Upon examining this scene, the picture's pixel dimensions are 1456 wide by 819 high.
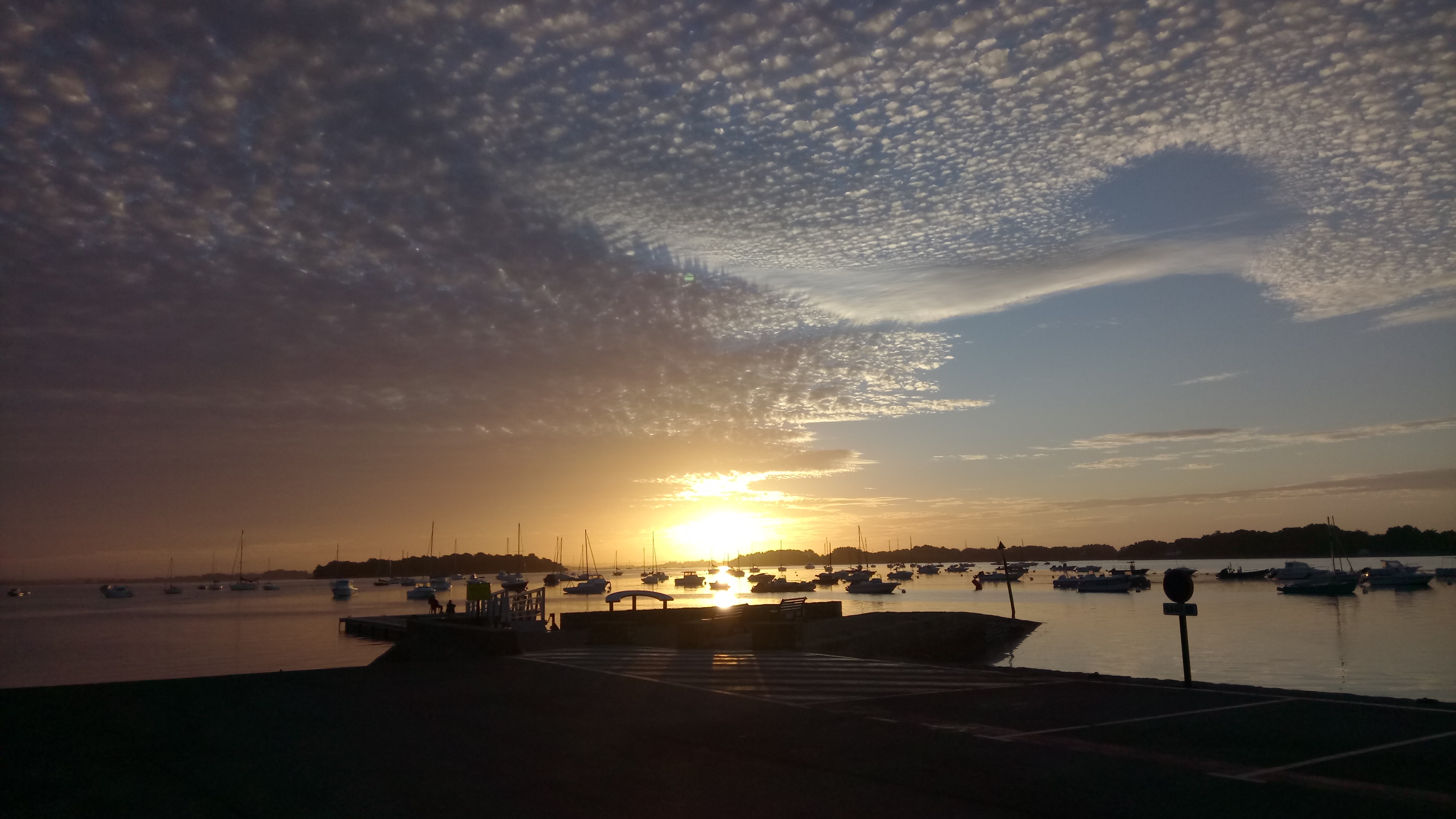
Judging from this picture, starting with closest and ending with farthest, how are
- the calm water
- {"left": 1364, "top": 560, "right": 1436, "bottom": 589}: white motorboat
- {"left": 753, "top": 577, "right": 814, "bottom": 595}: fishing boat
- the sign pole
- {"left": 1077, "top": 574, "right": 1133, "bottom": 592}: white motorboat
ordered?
the sign pole, the calm water, {"left": 1364, "top": 560, "right": 1436, "bottom": 589}: white motorboat, {"left": 1077, "top": 574, "right": 1133, "bottom": 592}: white motorboat, {"left": 753, "top": 577, "right": 814, "bottom": 595}: fishing boat

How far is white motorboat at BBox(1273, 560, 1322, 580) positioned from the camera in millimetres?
126312

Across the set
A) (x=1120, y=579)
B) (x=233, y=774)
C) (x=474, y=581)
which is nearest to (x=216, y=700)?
(x=233, y=774)

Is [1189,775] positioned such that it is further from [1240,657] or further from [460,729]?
[1240,657]

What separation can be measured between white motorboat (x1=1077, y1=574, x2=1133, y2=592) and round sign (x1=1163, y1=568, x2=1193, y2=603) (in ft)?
437

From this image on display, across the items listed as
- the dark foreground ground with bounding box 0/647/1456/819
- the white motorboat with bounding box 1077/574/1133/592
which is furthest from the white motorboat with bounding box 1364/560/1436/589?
the dark foreground ground with bounding box 0/647/1456/819

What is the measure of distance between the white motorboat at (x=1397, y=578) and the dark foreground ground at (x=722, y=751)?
455 feet

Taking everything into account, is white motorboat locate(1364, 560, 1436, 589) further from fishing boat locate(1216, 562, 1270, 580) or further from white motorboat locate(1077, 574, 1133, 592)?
fishing boat locate(1216, 562, 1270, 580)

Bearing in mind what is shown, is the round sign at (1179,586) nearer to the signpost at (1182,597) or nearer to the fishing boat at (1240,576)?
the signpost at (1182,597)

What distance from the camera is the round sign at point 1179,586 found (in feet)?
48.5

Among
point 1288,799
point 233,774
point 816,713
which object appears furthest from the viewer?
point 816,713

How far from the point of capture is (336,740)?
428 inches

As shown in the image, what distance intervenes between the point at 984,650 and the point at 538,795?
53.0 meters

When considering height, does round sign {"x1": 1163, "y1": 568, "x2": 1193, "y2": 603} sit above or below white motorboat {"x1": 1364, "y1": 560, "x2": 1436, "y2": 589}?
above

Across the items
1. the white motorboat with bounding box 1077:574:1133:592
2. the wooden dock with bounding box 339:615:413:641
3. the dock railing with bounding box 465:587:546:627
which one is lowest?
the white motorboat with bounding box 1077:574:1133:592
